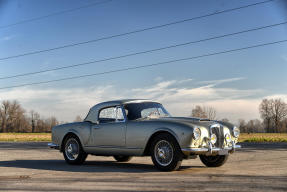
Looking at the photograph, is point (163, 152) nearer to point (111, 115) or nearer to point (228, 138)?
point (228, 138)

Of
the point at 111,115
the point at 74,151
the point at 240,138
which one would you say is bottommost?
the point at 240,138

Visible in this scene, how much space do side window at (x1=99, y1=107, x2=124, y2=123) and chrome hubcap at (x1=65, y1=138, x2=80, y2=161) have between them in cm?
100

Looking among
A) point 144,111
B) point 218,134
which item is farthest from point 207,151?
→ point 144,111

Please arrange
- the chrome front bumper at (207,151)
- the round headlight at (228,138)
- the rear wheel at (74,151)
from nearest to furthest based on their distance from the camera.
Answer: the chrome front bumper at (207,151)
the round headlight at (228,138)
the rear wheel at (74,151)

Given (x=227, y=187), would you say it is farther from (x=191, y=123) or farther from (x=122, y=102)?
(x=122, y=102)

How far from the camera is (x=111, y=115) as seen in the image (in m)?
8.74

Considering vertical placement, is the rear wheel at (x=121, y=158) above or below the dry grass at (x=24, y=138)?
above

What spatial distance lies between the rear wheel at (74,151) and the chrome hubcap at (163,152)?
2.49 meters

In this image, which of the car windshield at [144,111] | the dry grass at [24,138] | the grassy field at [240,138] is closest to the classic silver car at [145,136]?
the car windshield at [144,111]

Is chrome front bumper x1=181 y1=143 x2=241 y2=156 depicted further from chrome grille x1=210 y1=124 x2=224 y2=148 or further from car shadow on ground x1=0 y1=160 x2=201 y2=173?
car shadow on ground x1=0 y1=160 x2=201 y2=173

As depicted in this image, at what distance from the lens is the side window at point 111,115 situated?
8461 mm

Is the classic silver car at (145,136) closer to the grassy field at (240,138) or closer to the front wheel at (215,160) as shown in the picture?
the front wheel at (215,160)

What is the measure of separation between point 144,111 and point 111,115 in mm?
895

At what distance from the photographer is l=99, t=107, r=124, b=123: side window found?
8461 mm
